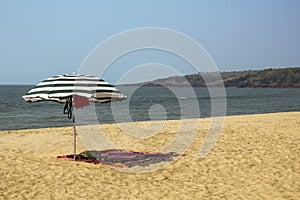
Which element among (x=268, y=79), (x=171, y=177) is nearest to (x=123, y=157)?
(x=171, y=177)

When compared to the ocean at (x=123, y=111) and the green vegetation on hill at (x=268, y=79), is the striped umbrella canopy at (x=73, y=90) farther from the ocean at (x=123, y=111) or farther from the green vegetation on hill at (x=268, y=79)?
the green vegetation on hill at (x=268, y=79)

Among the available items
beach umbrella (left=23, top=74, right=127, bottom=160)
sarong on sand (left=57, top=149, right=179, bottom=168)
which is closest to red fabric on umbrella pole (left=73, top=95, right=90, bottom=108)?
beach umbrella (left=23, top=74, right=127, bottom=160)

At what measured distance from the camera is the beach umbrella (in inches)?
307

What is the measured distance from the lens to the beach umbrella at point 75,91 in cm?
779

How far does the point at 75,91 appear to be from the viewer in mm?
7812

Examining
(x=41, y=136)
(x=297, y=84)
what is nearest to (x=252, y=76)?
(x=297, y=84)

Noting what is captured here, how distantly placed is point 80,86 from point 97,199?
2714 mm

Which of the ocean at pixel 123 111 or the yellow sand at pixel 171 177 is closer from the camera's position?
the yellow sand at pixel 171 177

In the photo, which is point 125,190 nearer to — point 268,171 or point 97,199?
point 97,199

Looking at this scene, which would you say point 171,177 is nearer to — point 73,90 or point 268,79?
point 73,90

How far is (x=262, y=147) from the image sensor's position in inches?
450

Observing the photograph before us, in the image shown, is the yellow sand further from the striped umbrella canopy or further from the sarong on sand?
the striped umbrella canopy

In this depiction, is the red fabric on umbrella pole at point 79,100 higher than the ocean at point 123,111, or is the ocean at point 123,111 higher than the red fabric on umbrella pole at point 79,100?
the red fabric on umbrella pole at point 79,100

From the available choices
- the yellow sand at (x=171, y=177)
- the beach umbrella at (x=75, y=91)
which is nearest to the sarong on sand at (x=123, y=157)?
the yellow sand at (x=171, y=177)
